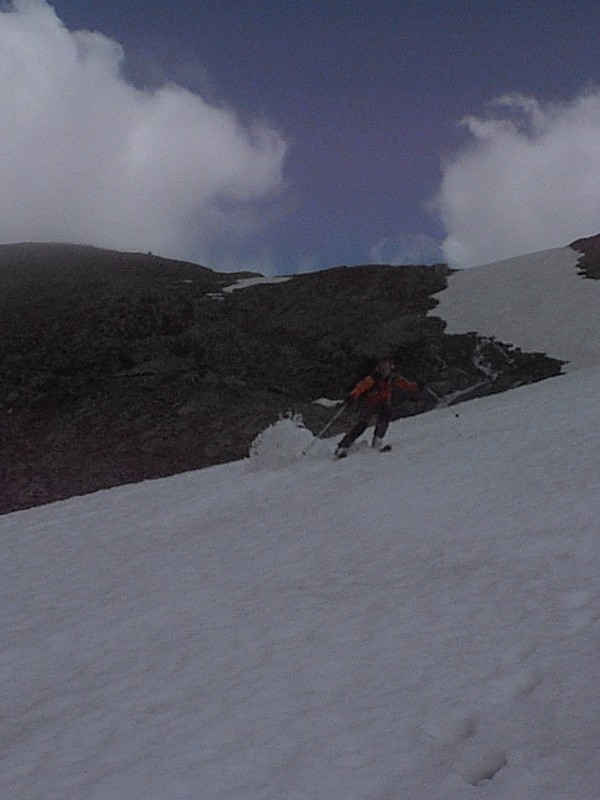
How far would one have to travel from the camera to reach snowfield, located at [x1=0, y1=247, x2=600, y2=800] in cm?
377

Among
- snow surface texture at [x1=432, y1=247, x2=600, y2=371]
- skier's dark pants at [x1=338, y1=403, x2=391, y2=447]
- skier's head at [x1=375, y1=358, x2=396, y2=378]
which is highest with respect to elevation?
snow surface texture at [x1=432, y1=247, x2=600, y2=371]

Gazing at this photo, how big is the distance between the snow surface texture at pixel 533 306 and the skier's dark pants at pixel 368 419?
1399 centimetres

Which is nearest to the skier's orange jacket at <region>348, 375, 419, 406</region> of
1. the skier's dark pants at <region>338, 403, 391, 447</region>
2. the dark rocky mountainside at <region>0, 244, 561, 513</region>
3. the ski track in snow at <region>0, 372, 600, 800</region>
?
the skier's dark pants at <region>338, 403, 391, 447</region>

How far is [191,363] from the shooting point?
2822 centimetres

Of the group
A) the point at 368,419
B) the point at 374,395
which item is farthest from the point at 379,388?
the point at 368,419

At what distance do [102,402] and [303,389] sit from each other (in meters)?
7.00

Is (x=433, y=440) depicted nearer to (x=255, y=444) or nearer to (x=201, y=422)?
(x=255, y=444)

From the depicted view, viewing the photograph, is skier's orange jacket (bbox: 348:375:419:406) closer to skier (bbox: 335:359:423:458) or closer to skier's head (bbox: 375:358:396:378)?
skier (bbox: 335:359:423:458)

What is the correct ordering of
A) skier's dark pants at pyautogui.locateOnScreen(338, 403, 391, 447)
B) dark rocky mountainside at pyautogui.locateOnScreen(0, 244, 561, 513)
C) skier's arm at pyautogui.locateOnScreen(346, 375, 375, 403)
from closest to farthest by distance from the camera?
skier's arm at pyautogui.locateOnScreen(346, 375, 375, 403) < skier's dark pants at pyautogui.locateOnScreen(338, 403, 391, 447) < dark rocky mountainside at pyautogui.locateOnScreen(0, 244, 561, 513)

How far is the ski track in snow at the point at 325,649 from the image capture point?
3.78 meters

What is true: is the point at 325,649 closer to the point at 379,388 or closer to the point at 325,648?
the point at 325,648

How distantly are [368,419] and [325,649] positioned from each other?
9671mm

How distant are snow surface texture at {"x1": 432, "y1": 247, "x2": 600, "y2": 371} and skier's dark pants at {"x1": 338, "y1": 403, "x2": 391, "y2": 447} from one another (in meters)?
14.0

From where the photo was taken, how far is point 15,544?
1189cm
